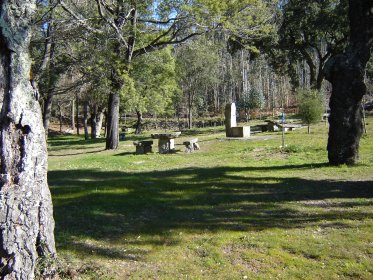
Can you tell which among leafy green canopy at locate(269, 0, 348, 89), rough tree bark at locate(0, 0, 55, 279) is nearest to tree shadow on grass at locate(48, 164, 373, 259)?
rough tree bark at locate(0, 0, 55, 279)

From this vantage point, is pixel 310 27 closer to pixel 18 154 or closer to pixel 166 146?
pixel 166 146

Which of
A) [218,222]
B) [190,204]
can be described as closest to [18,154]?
[218,222]

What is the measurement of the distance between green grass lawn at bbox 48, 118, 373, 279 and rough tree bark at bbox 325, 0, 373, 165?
783 mm

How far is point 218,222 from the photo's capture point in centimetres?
692

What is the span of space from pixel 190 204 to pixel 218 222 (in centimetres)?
137

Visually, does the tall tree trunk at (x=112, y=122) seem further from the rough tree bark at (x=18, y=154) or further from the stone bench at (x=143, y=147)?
the rough tree bark at (x=18, y=154)

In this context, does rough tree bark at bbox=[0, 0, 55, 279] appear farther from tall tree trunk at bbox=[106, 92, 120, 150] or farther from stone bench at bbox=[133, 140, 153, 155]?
tall tree trunk at bbox=[106, 92, 120, 150]

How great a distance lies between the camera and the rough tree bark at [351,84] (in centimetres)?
1145

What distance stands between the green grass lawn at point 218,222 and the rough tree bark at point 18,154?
0.71 meters

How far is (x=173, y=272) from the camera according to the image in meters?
4.99

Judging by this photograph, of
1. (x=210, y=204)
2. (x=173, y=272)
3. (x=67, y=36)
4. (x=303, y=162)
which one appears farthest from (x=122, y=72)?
(x=173, y=272)

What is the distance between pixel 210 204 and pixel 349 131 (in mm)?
5740

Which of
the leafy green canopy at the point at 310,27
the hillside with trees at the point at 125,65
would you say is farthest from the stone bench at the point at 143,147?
the leafy green canopy at the point at 310,27

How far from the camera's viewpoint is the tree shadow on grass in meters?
6.67
